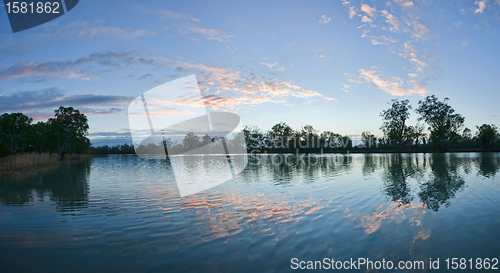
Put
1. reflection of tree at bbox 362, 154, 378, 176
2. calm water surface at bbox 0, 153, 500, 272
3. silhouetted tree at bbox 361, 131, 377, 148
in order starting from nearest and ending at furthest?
calm water surface at bbox 0, 153, 500, 272 < reflection of tree at bbox 362, 154, 378, 176 < silhouetted tree at bbox 361, 131, 377, 148

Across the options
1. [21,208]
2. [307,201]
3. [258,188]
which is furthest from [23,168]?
[307,201]

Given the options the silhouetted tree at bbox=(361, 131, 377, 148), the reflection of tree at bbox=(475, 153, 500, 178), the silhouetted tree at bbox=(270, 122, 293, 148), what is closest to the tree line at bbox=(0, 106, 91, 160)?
the reflection of tree at bbox=(475, 153, 500, 178)

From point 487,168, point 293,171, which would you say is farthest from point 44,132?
point 487,168

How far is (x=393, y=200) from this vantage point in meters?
12.1

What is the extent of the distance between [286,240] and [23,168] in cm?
3711

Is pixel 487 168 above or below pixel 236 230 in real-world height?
below

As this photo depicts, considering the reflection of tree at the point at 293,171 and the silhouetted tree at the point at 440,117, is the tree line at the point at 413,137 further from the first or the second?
the reflection of tree at the point at 293,171

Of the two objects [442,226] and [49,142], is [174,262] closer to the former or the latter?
[442,226]

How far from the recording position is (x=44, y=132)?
52.9 meters

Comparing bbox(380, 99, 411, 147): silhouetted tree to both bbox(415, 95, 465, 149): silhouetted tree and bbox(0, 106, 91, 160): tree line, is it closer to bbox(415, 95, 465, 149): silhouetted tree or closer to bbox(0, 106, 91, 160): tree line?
bbox(415, 95, 465, 149): silhouetted tree

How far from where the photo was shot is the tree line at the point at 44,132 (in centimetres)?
5467

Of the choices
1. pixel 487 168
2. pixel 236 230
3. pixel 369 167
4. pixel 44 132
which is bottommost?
pixel 487 168

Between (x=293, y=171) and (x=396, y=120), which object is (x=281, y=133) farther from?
(x=293, y=171)

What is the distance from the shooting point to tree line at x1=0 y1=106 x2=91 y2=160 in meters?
54.7
